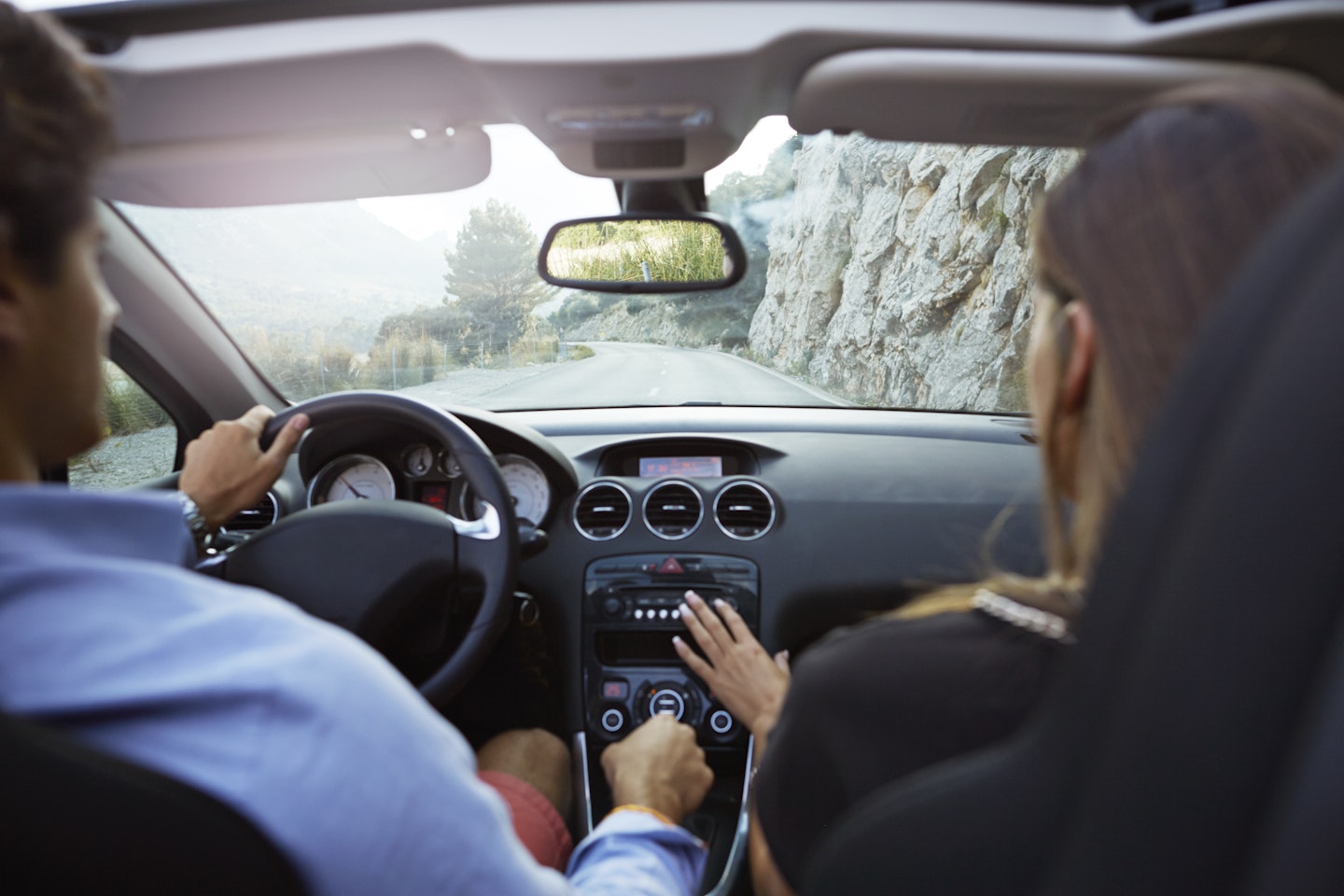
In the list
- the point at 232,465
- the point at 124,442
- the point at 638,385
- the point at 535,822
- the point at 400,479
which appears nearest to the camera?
the point at 535,822

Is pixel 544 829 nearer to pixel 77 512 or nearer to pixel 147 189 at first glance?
pixel 77 512

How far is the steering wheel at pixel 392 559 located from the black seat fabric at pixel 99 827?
1245mm

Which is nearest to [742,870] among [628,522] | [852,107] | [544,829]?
[544,829]

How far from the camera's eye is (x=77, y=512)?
3.02 ft

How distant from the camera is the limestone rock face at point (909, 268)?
22.0 feet

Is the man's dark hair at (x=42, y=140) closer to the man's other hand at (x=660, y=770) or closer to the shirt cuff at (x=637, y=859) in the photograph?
the shirt cuff at (x=637, y=859)

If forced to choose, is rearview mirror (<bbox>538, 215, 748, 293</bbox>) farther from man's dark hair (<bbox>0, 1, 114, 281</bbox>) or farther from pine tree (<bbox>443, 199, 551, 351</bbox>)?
man's dark hair (<bbox>0, 1, 114, 281</bbox>)

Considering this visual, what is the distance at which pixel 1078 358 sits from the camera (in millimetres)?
977

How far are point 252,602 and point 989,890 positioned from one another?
808 mm

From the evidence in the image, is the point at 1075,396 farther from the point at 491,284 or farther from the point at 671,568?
the point at 491,284

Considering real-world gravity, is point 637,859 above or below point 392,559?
below

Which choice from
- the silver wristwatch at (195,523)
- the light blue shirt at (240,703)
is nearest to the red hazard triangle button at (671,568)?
the silver wristwatch at (195,523)

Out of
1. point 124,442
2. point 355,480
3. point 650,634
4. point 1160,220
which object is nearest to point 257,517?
point 355,480

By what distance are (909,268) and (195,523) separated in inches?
399
